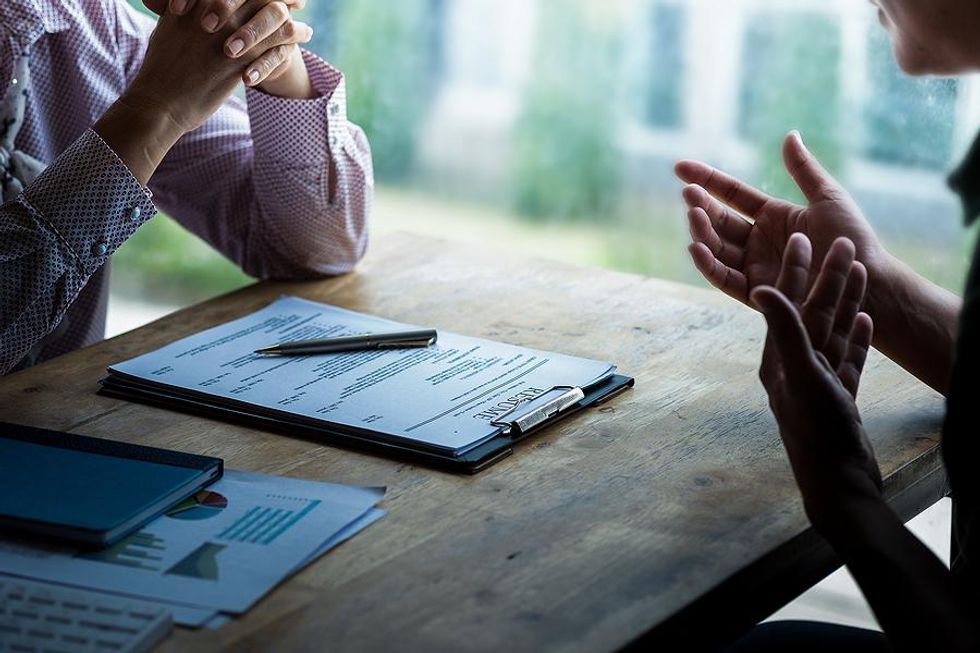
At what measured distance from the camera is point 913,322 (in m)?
1.23

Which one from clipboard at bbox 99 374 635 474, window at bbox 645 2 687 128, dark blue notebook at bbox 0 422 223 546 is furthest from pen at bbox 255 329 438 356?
window at bbox 645 2 687 128

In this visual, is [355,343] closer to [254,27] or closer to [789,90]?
[254,27]

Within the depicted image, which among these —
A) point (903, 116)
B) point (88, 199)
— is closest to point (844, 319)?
point (88, 199)

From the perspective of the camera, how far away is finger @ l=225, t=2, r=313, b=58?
4.51 feet

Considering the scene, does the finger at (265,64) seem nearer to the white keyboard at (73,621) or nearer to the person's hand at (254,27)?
the person's hand at (254,27)

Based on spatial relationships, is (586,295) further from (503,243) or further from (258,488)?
(503,243)

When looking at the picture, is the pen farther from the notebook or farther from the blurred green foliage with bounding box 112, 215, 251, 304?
the blurred green foliage with bounding box 112, 215, 251, 304

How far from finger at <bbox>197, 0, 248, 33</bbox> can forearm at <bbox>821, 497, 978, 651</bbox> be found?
2.72 ft

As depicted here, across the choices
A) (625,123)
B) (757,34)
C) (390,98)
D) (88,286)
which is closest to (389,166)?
(390,98)

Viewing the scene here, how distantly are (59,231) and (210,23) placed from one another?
0.92 ft

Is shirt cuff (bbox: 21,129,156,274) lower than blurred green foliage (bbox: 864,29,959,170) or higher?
higher

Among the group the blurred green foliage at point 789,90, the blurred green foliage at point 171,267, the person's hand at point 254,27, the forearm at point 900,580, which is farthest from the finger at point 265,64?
the blurred green foliage at point 171,267

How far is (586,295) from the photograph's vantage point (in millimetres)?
1515

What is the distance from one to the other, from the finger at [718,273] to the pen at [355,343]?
0.28 m
